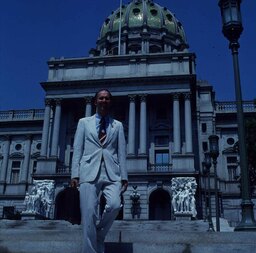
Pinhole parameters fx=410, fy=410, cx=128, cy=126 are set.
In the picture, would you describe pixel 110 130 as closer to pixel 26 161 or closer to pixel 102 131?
pixel 102 131

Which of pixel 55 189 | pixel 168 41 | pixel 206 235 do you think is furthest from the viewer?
pixel 168 41

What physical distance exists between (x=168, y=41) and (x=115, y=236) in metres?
62.4

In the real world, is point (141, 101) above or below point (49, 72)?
below

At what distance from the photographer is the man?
5.73 metres

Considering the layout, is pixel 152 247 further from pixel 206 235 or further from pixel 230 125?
pixel 230 125

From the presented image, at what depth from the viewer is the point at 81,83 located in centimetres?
4362

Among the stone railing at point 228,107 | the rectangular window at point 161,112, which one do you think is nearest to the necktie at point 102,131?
the rectangular window at point 161,112

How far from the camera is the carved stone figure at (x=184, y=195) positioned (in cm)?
3516

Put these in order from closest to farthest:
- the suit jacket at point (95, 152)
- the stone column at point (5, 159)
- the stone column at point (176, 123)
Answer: the suit jacket at point (95, 152), the stone column at point (176, 123), the stone column at point (5, 159)

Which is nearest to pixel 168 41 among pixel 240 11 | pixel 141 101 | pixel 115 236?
pixel 141 101

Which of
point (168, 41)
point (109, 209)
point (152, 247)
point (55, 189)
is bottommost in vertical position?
point (152, 247)

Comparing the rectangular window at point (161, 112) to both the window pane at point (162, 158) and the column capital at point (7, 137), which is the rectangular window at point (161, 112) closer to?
the window pane at point (162, 158)

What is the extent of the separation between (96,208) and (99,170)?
54 centimetres

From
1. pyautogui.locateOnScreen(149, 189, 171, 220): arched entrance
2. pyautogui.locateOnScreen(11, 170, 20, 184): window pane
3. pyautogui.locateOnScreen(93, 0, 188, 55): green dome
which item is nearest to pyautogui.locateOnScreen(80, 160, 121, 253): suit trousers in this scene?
pyautogui.locateOnScreen(149, 189, 171, 220): arched entrance
